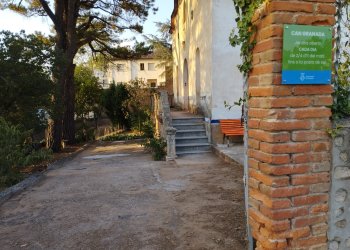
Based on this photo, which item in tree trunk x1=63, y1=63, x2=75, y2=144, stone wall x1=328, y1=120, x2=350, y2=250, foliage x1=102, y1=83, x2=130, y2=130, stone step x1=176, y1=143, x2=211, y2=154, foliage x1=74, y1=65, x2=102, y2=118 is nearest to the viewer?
stone wall x1=328, y1=120, x2=350, y2=250

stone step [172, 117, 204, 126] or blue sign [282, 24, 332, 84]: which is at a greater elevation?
blue sign [282, 24, 332, 84]

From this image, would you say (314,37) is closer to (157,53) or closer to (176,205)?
(176,205)

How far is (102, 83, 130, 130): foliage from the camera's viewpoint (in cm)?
2323

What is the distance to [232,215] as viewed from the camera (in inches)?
179

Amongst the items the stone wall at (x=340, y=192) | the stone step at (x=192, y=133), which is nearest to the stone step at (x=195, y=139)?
the stone step at (x=192, y=133)

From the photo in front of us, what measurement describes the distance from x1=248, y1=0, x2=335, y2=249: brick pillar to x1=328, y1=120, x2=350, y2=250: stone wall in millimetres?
72

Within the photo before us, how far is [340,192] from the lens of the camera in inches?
106

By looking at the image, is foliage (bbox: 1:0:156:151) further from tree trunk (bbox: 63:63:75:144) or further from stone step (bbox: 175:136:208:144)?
stone step (bbox: 175:136:208:144)

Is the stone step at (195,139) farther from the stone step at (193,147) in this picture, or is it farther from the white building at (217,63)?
the white building at (217,63)

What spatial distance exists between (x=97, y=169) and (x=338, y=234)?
22.9 ft

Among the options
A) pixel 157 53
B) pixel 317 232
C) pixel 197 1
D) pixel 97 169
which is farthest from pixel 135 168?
pixel 157 53

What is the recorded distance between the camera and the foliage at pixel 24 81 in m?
10.3

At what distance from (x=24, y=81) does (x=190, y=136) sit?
570cm

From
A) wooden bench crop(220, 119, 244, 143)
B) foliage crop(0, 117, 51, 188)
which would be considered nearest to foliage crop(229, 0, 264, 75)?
foliage crop(0, 117, 51, 188)
